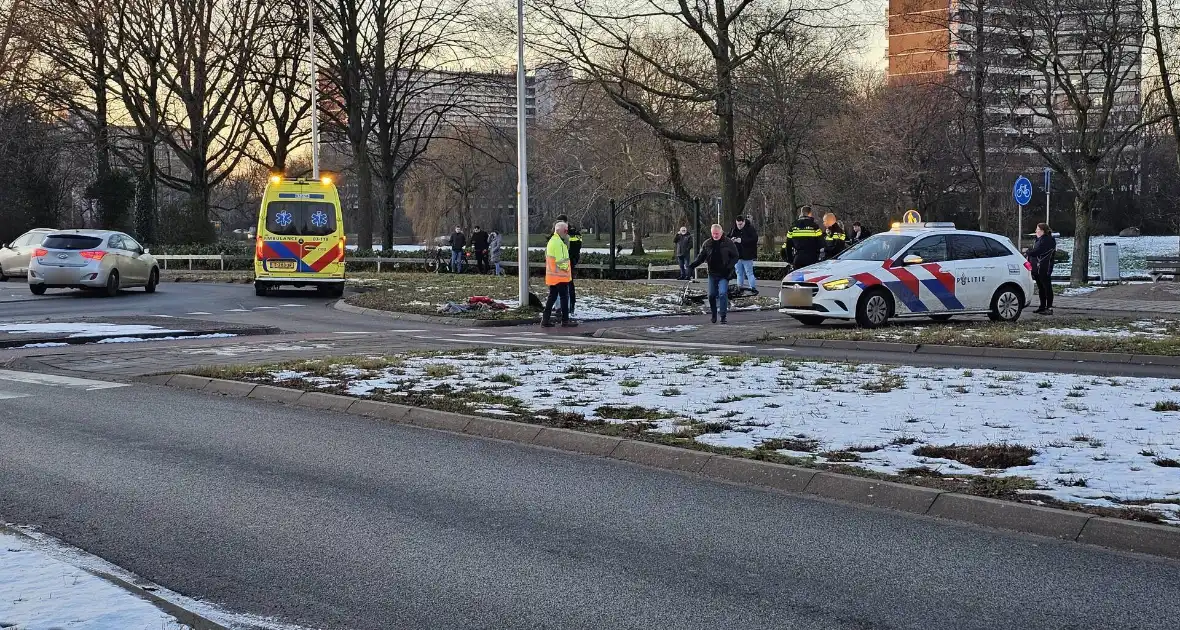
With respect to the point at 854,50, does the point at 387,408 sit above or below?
below

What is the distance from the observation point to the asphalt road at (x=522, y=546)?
4.97 m

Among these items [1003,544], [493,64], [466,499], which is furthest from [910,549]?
[493,64]

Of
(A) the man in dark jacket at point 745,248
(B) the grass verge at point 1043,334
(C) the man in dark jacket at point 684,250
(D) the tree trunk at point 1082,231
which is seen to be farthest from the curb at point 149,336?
(D) the tree trunk at point 1082,231

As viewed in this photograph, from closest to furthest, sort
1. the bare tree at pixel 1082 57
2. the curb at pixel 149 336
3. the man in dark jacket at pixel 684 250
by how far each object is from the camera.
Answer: the curb at pixel 149 336 < the bare tree at pixel 1082 57 < the man in dark jacket at pixel 684 250

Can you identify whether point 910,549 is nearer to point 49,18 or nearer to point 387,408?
point 387,408

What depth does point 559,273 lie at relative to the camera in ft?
67.3

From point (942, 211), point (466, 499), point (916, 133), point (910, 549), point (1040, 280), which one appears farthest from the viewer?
point (942, 211)

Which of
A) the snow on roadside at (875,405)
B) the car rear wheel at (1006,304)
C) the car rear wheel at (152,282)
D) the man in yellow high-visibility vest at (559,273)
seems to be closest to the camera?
the snow on roadside at (875,405)

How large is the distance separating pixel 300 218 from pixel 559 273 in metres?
10.6

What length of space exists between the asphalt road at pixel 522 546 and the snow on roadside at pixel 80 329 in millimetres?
9398

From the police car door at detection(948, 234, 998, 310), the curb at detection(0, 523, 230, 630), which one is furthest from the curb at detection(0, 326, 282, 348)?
the curb at detection(0, 523, 230, 630)

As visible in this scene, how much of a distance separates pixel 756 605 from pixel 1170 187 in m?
90.0

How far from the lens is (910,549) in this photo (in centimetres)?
592

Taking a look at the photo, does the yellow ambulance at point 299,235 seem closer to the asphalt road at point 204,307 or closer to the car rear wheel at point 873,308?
the asphalt road at point 204,307
